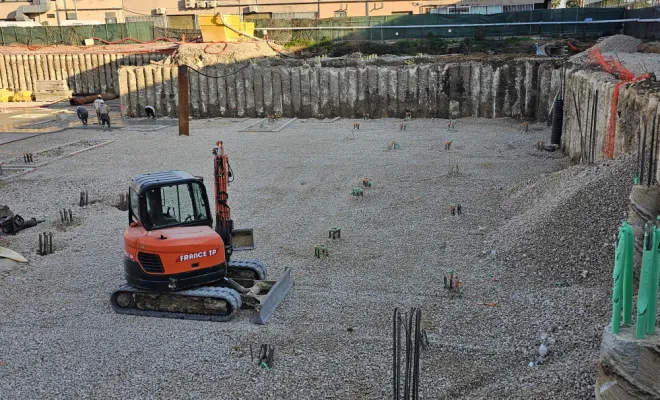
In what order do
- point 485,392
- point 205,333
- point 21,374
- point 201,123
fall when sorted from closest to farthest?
1. point 485,392
2. point 21,374
3. point 205,333
4. point 201,123

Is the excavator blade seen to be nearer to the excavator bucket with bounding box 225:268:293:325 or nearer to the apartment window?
the excavator bucket with bounding box 225:268:293:325

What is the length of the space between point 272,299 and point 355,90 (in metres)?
19.5

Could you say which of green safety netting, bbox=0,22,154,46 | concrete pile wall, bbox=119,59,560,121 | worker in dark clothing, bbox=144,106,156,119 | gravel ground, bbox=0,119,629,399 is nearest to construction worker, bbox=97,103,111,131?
worker in dark clothing, bbox=144,106,156,119

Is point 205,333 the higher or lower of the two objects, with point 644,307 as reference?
lower

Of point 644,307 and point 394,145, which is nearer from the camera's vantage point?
point 644,307

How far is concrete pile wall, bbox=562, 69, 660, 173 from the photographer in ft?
36.1

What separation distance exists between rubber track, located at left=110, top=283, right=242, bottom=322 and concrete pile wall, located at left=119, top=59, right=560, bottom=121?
61.8 ft

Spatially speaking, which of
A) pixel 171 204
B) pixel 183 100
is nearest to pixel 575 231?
pixel 171 204

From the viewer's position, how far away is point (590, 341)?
694 cm

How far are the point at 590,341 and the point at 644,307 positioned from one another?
249 centimetres

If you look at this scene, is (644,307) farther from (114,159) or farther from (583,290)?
(114,159)

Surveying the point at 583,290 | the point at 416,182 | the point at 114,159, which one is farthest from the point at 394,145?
the point at 583,290

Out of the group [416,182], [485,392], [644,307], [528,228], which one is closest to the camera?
[644,307]

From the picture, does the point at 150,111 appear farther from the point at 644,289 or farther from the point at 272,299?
the point at 644,289
